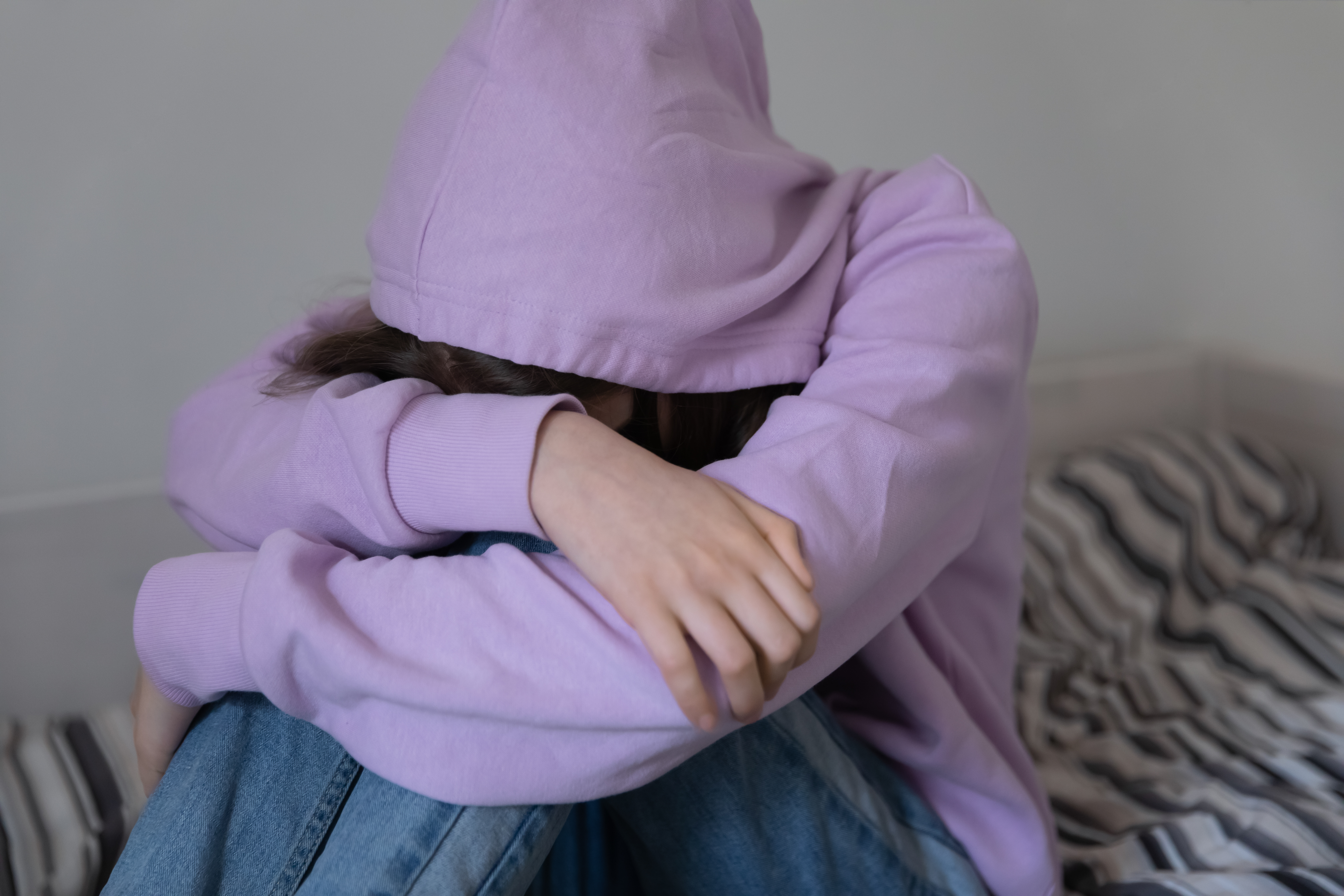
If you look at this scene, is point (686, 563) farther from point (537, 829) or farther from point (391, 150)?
point (391, 150)

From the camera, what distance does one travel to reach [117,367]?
1.21m

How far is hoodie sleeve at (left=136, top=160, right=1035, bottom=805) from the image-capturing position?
1.71 feet

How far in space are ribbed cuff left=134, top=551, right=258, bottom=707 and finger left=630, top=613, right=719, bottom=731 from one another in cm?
24

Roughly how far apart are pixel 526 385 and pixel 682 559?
0.20 m

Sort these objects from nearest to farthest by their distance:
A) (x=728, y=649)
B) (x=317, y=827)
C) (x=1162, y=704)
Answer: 1. (x=728, y=649)
2. (x=317, y=827)
3. (x=1162, y=704)

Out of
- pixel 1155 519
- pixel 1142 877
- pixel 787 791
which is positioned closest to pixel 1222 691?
pixel 1155 519

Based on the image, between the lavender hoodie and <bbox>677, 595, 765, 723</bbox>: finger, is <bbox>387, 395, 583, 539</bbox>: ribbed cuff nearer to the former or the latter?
the lavender hoodie

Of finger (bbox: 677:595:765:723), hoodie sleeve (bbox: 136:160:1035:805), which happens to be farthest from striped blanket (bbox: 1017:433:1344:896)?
finger (bbox: 677:595:765:723)

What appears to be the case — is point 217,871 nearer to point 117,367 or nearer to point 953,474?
point 953,474

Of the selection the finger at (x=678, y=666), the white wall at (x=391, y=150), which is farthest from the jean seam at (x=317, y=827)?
the white wall at (x=391, y=150)

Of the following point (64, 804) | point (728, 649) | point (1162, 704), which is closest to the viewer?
point (728, 649)

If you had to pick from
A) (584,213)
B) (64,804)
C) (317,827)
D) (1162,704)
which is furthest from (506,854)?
(1162,704)

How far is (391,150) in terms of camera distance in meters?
1.27

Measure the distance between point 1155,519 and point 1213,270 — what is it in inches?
20.9
